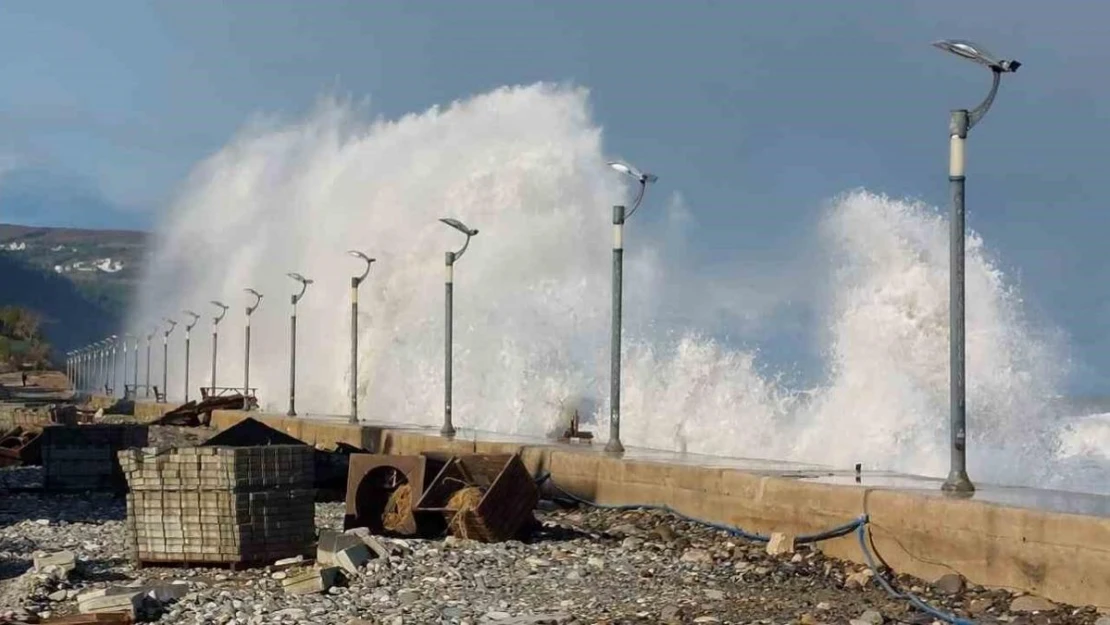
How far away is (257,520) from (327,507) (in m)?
5.29

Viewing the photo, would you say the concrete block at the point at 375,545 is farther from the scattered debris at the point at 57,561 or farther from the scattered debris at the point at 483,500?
the scattered debris at the point at 57,561

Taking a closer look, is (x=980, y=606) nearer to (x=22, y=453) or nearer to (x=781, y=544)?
(x=781, y=544)

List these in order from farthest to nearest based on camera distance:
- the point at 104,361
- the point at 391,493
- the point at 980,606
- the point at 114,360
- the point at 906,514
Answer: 1. the point at 104,361
2. the point at 114,360
3. the point at 391,493
4. the point at 906,514
5. the point at 980,606

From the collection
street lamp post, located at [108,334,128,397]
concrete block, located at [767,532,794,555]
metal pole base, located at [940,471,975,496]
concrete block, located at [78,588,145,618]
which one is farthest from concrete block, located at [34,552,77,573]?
street lamp post, located at [108,334,128,397]

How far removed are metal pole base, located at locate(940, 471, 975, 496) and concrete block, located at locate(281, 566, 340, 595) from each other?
476 centimetres

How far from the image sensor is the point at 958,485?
1176 cm

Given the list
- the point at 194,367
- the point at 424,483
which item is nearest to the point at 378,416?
A: the point at 424,483

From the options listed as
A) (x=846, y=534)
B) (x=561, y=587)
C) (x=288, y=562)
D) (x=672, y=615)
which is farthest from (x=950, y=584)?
(x=288, y=562)

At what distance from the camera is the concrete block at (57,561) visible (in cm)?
1240

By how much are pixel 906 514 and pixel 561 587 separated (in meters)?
2.61

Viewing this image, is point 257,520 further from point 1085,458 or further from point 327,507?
point 1085,458

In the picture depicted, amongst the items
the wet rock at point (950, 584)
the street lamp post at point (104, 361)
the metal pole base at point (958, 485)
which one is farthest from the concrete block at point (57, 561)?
the street lamp post at point (104, 361)

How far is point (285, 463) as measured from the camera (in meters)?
13.2

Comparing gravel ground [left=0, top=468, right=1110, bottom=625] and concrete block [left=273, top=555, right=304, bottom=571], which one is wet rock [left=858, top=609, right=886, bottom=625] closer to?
gravel ground [left=0, top=468, right=1110, bottom=625]
